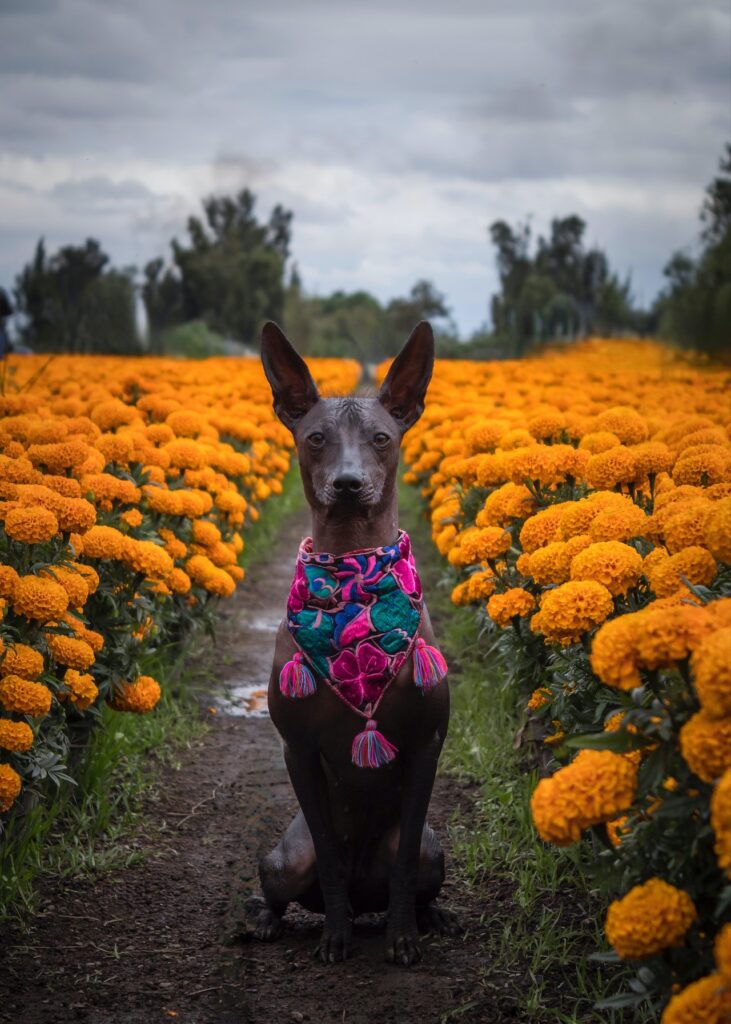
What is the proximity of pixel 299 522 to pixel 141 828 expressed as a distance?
8479mm

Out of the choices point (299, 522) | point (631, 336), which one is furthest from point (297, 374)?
point (631, 336)

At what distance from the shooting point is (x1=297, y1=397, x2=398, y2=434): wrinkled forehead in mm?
3354

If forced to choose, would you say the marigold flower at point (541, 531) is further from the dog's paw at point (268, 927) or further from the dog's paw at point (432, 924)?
the dog's paw at point (268, 927)

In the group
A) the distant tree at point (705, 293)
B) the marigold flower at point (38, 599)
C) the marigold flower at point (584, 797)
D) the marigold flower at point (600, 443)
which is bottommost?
the marigold flower at point (584, 797)

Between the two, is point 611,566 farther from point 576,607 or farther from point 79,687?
point 79,687

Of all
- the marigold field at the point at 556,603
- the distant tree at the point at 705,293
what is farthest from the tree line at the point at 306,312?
the marigold field at the point at 556,603

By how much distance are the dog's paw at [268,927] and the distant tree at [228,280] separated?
3667 centimetres

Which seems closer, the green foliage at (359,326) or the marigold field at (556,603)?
the marigold field at (556,603)

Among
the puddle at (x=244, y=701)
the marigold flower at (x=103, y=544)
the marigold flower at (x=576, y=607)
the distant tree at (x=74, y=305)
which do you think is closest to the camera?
the marigold flower at (x=576, y=607)

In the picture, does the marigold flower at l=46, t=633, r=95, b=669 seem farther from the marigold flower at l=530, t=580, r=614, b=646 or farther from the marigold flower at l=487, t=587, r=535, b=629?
the marigold flower at l=530, t=580, r=614, b=646

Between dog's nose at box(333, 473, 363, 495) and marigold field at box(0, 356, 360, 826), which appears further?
marigold field at box(0, 356, 360, 826)

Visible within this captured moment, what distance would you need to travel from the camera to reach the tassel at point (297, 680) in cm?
327

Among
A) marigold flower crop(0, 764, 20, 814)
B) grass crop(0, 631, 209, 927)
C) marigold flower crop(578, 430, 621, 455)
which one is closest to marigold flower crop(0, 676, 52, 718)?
marigold flower crop(0, 764, 20, 814)

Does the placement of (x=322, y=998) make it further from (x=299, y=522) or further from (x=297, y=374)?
(x=299, y=522)
